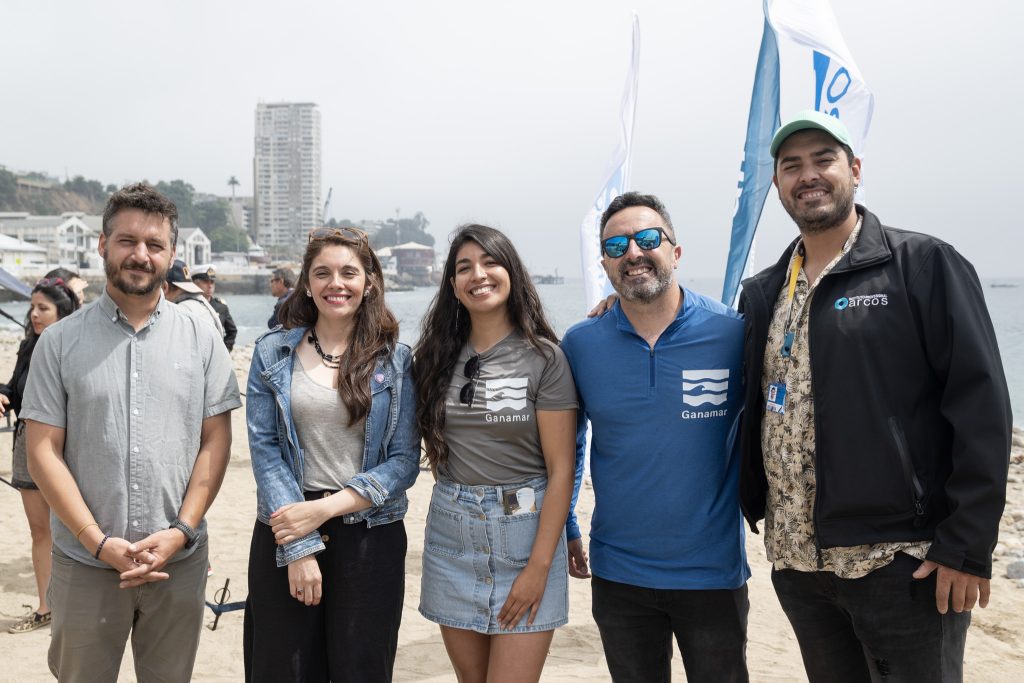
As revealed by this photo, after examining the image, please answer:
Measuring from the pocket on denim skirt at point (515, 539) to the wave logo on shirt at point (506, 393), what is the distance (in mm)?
404

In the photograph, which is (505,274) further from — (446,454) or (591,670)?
(591,670)

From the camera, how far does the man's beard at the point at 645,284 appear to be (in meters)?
2.83

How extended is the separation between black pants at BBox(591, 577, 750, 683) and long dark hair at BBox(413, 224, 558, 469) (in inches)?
34.3

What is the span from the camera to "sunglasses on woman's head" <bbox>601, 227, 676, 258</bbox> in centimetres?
289

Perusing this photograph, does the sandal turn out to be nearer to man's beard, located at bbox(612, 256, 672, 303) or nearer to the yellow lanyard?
man's beard, located at bbox(612, 256, 672, 303)

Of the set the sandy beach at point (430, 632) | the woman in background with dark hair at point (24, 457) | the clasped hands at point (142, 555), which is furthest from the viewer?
the woman in background with dark hair at point (24, 457)

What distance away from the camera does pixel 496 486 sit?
271cm

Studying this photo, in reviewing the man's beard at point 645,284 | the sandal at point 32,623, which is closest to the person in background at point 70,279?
the sandal at point 32,623

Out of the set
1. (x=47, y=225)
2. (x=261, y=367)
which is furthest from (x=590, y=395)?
(x=47, y=225)

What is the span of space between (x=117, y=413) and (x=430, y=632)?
2.96 meters

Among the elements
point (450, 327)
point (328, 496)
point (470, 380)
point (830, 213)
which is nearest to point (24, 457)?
point (328, 496)

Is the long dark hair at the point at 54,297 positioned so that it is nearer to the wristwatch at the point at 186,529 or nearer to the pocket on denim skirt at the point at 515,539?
the wristwatch at the point at 186,529

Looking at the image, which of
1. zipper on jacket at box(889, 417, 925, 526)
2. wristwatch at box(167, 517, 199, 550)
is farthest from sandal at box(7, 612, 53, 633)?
zipper on jacket at box(889, 417, 925, 526)

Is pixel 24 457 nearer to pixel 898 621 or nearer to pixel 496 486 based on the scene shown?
pixel 496 486
